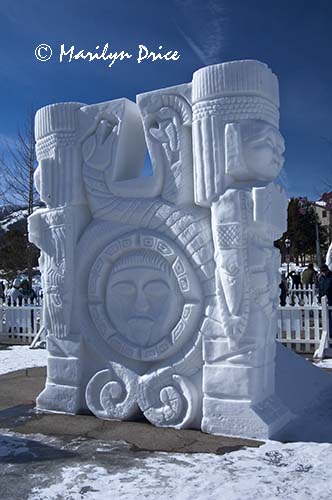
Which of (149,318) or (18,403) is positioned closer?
(149,318)

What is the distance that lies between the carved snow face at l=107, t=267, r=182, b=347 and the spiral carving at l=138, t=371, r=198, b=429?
38 cm

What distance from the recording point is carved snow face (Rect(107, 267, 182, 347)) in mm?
5137

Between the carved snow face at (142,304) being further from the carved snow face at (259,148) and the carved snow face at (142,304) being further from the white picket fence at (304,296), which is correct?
the white picket fence at (304,296)

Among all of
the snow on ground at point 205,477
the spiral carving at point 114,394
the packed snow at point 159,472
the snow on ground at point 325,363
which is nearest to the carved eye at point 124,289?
the spiral carving at point 114,394

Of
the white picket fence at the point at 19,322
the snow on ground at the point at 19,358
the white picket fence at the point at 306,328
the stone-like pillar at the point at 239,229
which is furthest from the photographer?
the white picket fence at the point at 19,322

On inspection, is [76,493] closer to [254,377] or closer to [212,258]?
[254,377]

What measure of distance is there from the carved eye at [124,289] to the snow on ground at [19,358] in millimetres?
3895

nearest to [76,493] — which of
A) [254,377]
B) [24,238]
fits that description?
[254,377]

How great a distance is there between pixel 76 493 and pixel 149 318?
197cm

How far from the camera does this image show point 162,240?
5.13 m

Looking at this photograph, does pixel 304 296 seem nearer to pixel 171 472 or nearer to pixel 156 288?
pixel 156 288

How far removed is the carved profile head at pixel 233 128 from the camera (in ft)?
15.6

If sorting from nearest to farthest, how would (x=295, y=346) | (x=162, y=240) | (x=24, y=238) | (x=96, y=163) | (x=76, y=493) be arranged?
(x=76, y=493), (x=162, y=240), (x=96, y=163), (x=295, y=346), (x=24, y=238)

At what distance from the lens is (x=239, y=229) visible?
4.68m
